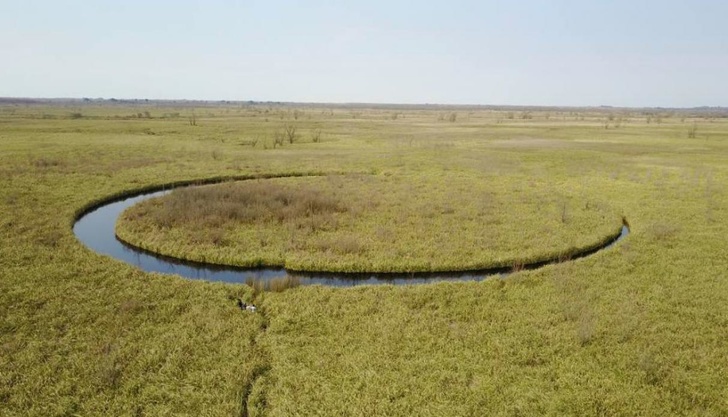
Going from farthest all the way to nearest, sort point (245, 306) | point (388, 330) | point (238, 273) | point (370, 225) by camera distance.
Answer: point (370, 225), point (238, 273), point (245, 306), point (388, 330)

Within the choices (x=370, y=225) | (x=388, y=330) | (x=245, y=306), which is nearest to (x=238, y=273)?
(x=245, y=306)

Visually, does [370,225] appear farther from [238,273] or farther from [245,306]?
[245,306]

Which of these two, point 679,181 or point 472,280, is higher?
point 679,181

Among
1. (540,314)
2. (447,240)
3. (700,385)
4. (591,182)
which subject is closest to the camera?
(700,385)

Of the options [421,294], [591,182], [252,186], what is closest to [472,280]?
[421,294]

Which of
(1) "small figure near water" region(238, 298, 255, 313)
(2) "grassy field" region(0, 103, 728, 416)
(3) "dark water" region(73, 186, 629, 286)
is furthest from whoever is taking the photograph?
(3) "dark water" region(73, 186, 629, 286)

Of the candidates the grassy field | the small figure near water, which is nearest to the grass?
the grassy field

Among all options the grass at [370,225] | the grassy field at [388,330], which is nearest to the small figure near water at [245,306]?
the grassy field at [388,330]

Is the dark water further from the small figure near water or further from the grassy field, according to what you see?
the small figure near water

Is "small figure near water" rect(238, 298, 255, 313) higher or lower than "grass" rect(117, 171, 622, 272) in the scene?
lower

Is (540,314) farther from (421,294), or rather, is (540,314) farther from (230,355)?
(230,355)

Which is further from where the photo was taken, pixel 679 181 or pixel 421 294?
pixel 679 181
